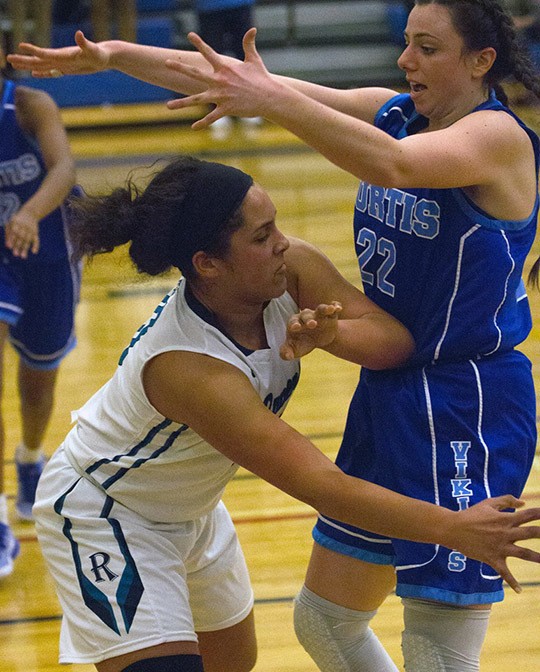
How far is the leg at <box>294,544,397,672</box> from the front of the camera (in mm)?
2621

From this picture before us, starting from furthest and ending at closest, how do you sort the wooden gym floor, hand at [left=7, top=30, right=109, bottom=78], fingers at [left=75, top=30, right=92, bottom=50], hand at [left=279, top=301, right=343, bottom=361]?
the wooden gym floor
hand at [left=7, top=30, right=109, bottom=78]
fingers at [left=75, top=30, right=92, bottom=50]
hand at [left=279, top=301, right=343, bottom=361]

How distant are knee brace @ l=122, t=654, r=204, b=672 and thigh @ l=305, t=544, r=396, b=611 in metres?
0.41

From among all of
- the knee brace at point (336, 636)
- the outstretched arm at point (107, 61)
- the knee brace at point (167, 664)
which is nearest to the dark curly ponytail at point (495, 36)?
the outstretched arm at point (107, 61)

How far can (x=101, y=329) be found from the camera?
6137 mm

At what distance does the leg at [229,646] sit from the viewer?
2.74 m

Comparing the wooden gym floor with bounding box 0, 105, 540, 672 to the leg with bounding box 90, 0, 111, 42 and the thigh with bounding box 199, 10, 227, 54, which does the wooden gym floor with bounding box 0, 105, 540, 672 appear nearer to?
the thigh with bounding box 199, 10, 227, 54

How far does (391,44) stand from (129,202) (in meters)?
9.73

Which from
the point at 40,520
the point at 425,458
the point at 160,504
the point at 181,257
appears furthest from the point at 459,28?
the point at 40,520

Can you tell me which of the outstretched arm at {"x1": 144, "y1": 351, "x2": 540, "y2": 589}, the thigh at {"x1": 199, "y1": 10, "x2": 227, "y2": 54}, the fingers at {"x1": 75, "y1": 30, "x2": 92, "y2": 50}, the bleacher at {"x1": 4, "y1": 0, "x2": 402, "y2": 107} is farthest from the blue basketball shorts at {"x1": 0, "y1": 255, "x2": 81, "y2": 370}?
the bleacher at {"x1": 4, "y1": 0, "x2": 402, "y2": 107}

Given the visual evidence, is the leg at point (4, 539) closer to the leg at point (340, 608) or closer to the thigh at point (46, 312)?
the thigh at point (46, 312)

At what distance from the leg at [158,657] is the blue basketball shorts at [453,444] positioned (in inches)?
17.0

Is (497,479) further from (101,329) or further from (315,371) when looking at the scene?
(101,329)

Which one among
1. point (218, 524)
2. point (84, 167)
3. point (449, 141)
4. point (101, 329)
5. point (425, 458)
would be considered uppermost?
point (449, 141)

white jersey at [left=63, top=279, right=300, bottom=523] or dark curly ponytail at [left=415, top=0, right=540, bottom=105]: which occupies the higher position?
dark curly ponytail at [left=415, top=0, right=540, bottom=105]
